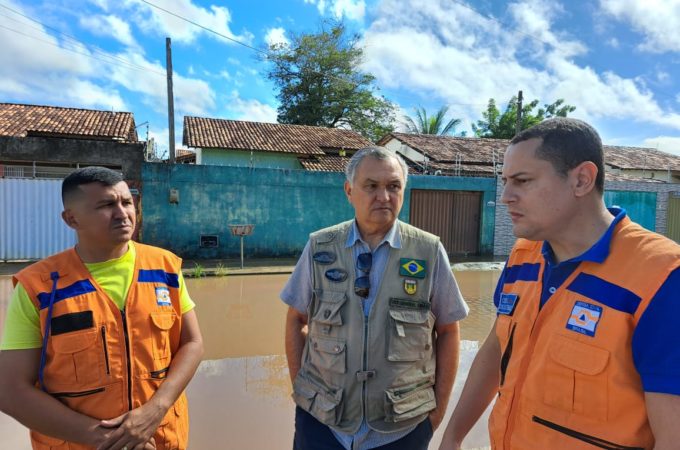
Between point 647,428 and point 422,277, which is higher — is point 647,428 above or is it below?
below

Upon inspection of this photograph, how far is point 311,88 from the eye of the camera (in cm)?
2680

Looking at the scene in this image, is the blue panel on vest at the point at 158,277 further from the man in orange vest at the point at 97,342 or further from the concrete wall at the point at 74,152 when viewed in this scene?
the concrete wall at the point at 74,152

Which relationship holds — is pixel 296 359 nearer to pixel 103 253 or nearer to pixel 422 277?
pixel 422 277

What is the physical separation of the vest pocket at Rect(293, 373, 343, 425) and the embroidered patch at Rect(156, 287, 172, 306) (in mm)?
685

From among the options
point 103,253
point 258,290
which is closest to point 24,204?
point 258,290

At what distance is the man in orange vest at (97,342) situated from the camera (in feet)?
5.11

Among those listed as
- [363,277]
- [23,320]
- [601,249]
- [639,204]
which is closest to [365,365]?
[363,277]

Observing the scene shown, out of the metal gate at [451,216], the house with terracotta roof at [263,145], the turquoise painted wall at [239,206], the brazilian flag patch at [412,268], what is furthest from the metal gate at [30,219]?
the brazilian flag patch at [412,268]

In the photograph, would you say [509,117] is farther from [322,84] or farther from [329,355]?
[329,355]

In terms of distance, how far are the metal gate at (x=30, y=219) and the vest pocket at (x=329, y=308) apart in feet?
34.8

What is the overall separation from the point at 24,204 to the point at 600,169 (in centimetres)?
1233

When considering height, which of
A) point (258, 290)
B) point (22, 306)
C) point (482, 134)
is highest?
point (482, 134)

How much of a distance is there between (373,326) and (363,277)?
0.22m

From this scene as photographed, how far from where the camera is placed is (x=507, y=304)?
60.2 inches
